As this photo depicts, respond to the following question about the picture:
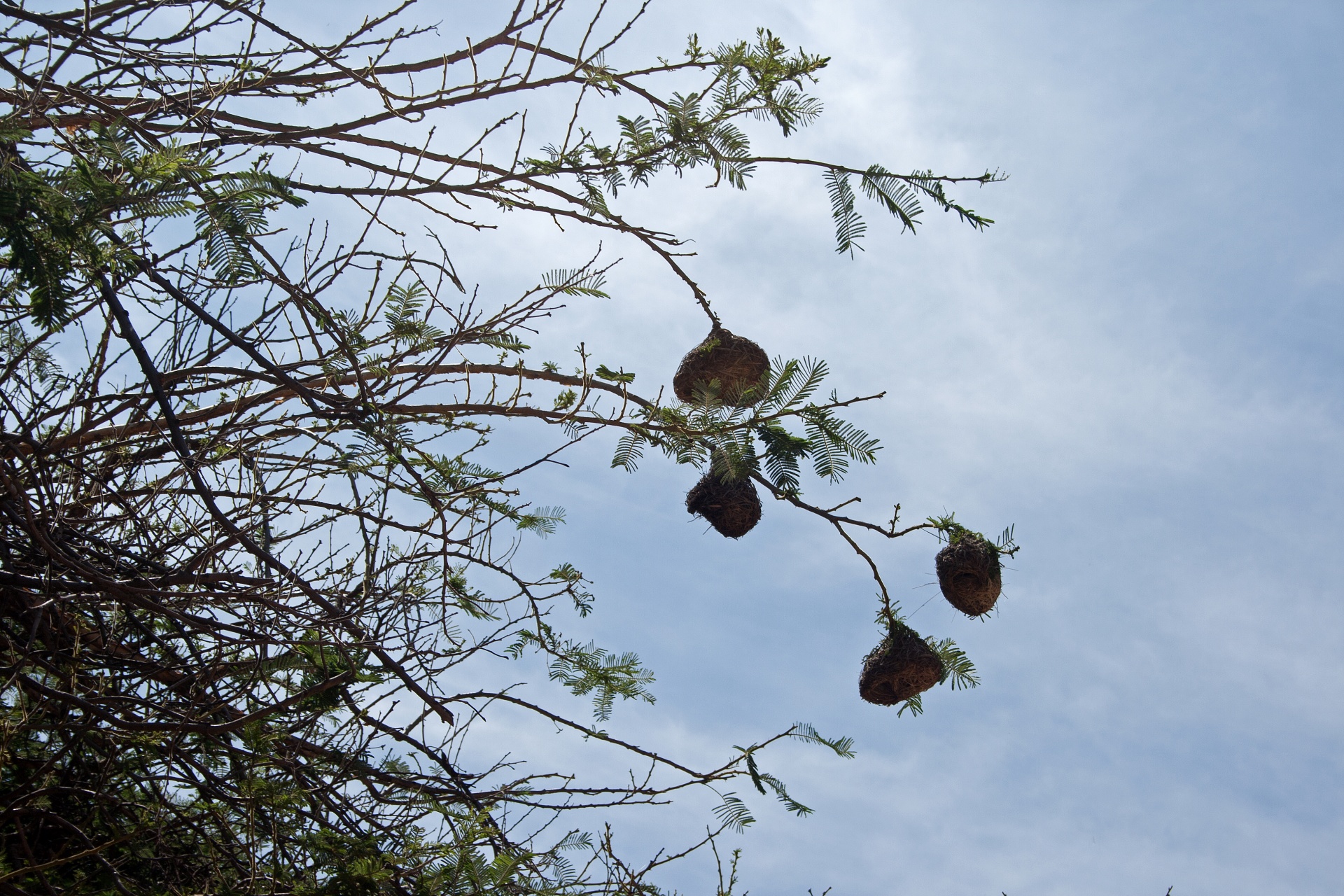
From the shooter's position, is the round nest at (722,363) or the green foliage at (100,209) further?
the round nest at (722,363)

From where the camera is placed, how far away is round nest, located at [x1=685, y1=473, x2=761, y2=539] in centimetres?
326

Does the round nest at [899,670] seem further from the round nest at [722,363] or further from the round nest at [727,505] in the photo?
the round nest at [722,363]

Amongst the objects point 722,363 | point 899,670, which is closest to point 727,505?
point 722,363

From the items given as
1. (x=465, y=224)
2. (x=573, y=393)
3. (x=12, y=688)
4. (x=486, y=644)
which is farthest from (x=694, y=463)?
(x=12, y=688)

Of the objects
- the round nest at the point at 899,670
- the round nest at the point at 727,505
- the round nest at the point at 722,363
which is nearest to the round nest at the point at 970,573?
the round nest at the point at 899,670

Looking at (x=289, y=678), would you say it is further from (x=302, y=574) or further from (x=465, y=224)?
(x=465, y=224)

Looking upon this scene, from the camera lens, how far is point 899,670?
3438 millimetres

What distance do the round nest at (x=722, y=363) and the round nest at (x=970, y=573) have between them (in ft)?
2.96

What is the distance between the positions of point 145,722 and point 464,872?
0.90 m

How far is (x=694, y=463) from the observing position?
298 cm

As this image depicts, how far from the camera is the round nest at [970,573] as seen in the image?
3424mm

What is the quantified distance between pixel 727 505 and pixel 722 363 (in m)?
0.52

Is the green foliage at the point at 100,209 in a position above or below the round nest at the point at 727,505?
below

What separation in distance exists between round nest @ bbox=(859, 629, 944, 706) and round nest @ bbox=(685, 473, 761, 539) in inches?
26.4
